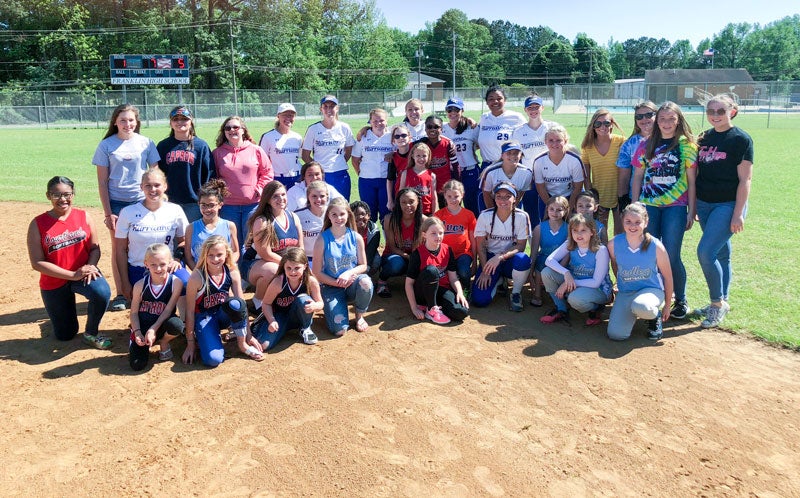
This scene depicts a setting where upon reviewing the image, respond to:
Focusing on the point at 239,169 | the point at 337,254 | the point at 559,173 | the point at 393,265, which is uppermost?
the point at 239,169

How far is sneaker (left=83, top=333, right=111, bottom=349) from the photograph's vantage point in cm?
526

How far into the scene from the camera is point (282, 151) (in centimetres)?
735

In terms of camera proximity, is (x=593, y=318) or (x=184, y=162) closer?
(x=593, y=318)

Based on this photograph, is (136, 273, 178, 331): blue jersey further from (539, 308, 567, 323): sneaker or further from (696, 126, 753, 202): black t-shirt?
(696, 126, 753, 202): black t-shirt

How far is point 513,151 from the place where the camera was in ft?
21.9

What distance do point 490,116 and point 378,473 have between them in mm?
5252

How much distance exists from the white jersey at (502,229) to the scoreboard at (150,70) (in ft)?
125

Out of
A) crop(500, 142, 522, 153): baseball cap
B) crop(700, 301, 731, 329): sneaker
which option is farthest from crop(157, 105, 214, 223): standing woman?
crop(700, 301, 731, 329): sneaker

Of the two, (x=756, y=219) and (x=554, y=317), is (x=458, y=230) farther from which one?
(x=756, y=219)

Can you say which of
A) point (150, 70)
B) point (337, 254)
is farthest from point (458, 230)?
point (150, 70)

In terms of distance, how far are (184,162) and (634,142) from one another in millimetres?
4608

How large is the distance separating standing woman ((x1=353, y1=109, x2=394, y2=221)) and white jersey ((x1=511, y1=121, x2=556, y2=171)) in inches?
61.6

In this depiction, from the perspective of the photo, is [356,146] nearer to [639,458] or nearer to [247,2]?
[639,458]

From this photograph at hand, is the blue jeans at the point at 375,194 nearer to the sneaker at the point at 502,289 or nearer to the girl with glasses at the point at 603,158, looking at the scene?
the sneaker at the point at 502,289
